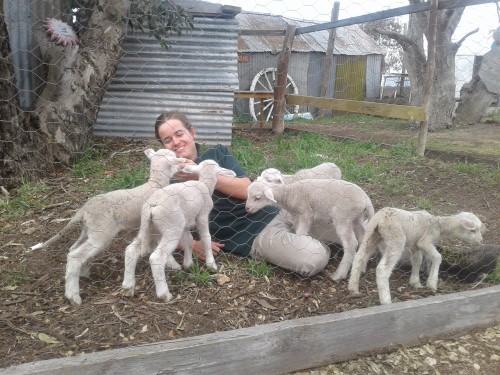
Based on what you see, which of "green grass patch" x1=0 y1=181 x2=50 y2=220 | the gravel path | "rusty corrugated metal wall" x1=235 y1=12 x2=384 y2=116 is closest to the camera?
the gravel path

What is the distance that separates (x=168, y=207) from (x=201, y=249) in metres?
0.63

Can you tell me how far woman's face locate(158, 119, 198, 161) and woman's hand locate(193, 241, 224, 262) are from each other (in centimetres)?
51

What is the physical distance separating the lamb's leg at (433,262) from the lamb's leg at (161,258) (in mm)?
1303

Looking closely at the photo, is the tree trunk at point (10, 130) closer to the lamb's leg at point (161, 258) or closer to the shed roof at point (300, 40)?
the lamb's leg at point (161, 258)

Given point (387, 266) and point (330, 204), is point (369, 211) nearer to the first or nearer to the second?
point (330, 204)

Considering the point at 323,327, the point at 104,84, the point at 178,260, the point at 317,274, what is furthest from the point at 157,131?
the point at 104,84

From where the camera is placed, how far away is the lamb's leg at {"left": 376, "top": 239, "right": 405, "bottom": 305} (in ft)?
7.98

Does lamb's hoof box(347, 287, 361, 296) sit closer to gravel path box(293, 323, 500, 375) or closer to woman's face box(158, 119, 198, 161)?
gravel path box(293, 323, 500, 375)

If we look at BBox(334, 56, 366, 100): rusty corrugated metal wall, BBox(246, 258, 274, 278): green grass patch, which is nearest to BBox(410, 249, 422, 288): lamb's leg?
BBox(246, 258, 274, 278): green grass patch

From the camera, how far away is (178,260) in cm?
288

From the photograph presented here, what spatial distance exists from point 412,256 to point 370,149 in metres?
3.17

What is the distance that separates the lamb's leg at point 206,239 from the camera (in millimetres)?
2559

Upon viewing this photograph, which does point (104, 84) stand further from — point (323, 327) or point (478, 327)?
point (478, 327)

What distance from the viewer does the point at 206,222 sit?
2578 millimetres
